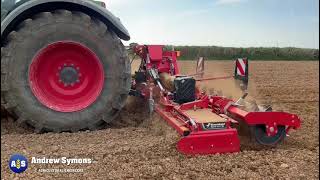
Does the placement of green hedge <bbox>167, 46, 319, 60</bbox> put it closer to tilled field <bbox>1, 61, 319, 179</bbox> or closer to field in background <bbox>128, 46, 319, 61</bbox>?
field in background <bbox>128, 46, 319, 61</bbox>

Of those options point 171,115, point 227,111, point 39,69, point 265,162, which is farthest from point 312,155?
point 39,69

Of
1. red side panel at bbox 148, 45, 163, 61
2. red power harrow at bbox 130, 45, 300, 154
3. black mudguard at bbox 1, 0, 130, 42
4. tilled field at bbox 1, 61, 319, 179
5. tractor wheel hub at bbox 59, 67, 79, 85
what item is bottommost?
tilled field at bbox 1, 61, 319, 179

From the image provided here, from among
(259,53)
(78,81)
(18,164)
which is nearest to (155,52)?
(78,81)

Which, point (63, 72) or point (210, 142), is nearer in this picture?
point (210, 142)

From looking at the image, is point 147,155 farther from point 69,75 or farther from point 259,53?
point 259,53

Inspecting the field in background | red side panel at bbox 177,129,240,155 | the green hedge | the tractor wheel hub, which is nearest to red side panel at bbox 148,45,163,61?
the tractor wheel hub

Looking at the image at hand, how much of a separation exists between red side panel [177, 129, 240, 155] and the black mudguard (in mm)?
1384

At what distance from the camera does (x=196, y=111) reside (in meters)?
4.45

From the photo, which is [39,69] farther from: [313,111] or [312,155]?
[313,111]

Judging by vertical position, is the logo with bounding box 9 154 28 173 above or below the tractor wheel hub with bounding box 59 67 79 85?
below

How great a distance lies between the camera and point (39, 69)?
13.9 feet

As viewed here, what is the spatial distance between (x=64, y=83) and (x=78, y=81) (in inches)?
5.5

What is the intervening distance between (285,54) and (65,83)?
107 ft

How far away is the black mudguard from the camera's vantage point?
12.8ft
